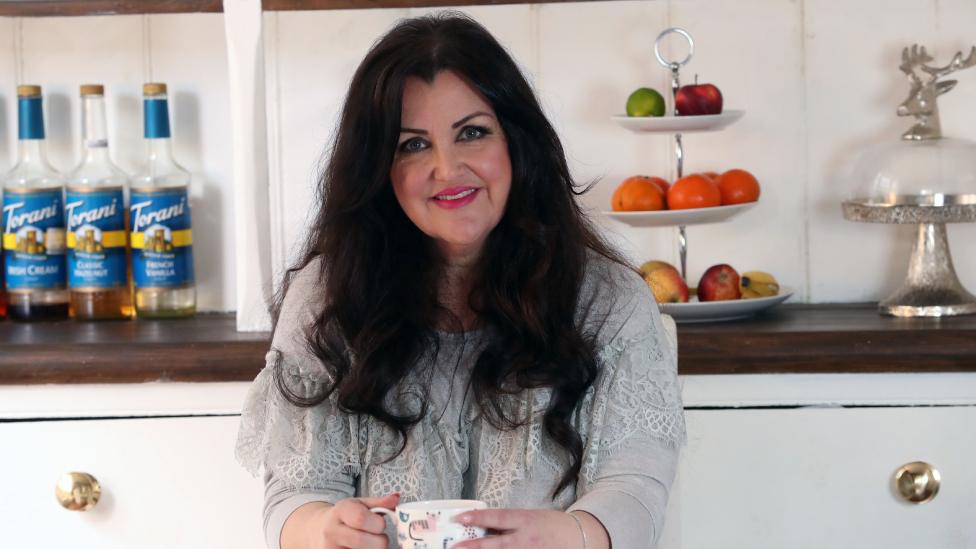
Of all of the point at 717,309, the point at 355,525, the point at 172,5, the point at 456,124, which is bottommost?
the point at 355,525

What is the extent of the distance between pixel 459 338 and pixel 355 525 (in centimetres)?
32

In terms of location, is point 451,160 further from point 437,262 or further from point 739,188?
point 739,188

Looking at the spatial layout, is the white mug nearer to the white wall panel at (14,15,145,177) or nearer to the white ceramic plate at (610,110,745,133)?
the white ceramic plate at (610,110,745,133)

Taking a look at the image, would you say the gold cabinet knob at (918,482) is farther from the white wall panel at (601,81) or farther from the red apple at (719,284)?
the white wall panel at (601,81)

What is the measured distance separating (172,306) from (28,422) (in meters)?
0.33

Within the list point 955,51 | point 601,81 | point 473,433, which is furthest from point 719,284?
point 473,433

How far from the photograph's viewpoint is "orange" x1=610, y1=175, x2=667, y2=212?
1910 millimetres

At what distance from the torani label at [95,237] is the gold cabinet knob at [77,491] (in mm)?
350

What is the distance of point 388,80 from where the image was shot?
1.36m

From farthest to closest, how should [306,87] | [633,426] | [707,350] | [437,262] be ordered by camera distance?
[306,87] < [707,350] < [437,262] < [633,426]

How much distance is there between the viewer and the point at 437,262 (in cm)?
148

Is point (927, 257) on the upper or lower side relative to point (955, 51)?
lower

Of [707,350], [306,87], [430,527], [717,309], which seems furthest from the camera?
[306,87]

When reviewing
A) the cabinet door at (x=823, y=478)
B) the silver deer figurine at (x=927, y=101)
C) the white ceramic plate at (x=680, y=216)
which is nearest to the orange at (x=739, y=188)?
the white ceramic plate at (x=680, y=216)
